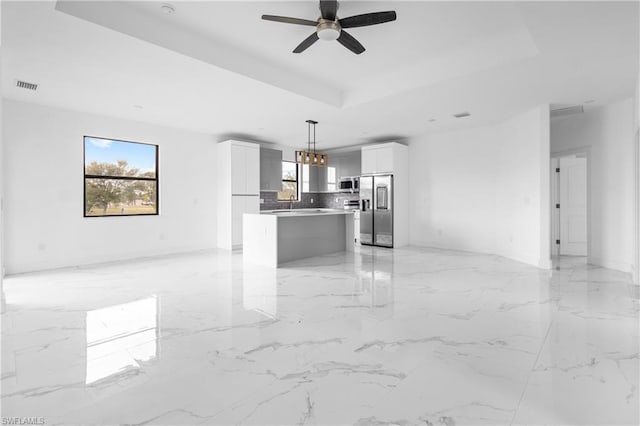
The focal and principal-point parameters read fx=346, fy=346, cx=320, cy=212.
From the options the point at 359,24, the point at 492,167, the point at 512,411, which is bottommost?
the point at 512,411

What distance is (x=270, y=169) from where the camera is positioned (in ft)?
26.4

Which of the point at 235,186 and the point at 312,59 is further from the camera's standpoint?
the point at 235,186

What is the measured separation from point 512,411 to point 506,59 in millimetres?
3353

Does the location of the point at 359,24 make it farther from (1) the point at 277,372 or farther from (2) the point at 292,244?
(2) the point at 292,244

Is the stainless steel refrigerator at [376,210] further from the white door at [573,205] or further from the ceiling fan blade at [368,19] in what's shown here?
the ceiling fan blade at [368,19]

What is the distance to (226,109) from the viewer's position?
17.9ft

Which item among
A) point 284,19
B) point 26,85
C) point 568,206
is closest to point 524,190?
point 568,206

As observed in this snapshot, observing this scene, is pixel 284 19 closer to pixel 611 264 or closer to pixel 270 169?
pixel 270 169

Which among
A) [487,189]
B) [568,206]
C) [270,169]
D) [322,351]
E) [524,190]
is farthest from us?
[270,169]

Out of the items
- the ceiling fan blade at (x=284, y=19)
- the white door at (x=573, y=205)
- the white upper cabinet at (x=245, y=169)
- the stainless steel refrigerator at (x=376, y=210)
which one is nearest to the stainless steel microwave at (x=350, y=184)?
the stainless steel refrigerator at (x=376, y=210)

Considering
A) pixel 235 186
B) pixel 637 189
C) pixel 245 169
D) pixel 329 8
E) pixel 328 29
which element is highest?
pixel 329 8

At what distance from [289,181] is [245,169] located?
6.28 ft

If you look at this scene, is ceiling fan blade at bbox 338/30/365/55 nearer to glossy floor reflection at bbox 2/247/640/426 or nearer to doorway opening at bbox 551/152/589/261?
glossy floor reflection at bbox 2/247/640/426

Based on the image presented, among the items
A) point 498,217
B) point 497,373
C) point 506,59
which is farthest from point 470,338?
point 498,217
